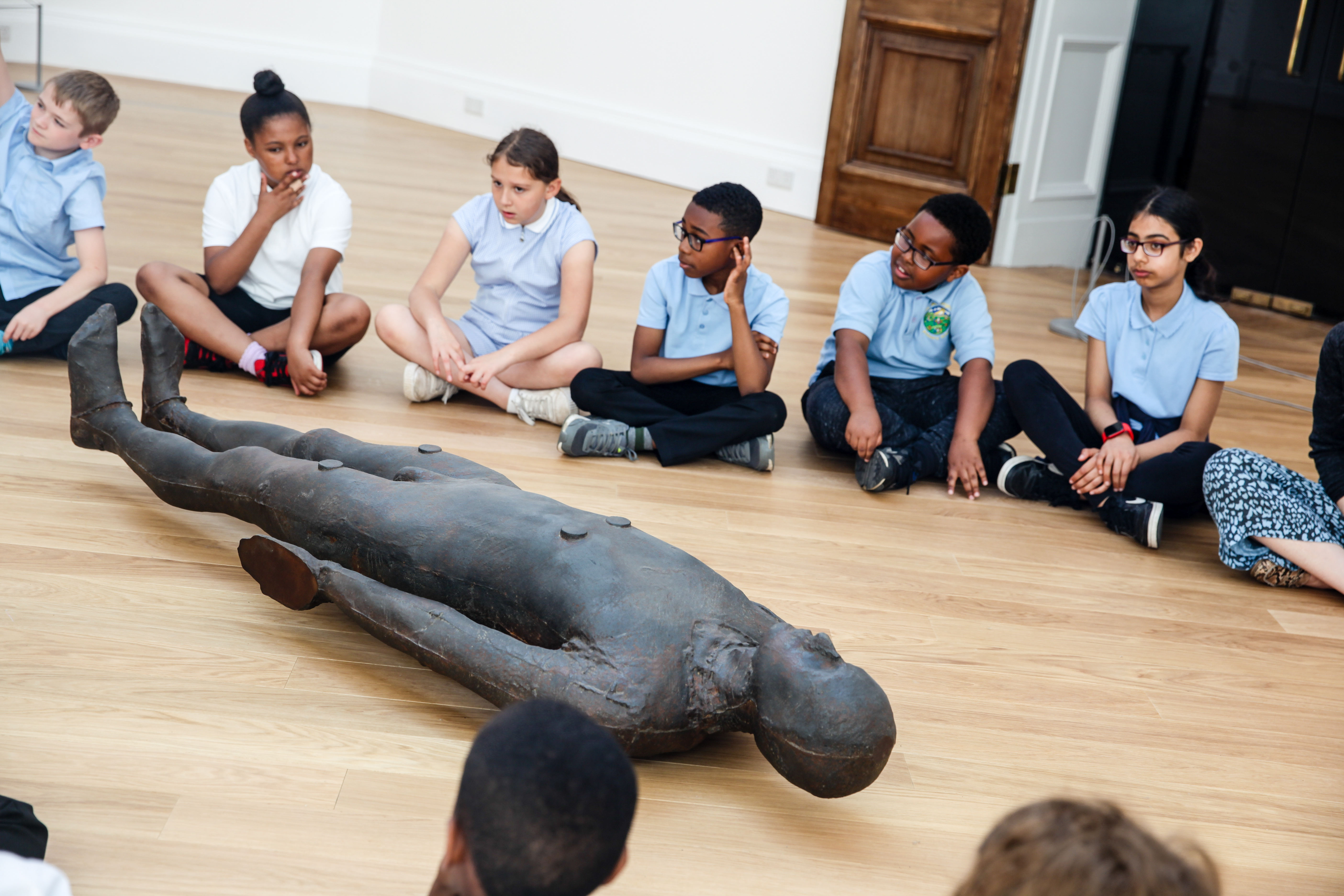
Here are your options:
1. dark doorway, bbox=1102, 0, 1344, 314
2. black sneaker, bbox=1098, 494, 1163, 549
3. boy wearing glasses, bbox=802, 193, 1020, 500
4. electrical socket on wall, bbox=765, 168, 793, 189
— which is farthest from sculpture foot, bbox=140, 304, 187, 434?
dark doorway, bbox=1102, 0, 1344, 314

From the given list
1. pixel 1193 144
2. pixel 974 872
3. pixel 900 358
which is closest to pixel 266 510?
pixel 974 872

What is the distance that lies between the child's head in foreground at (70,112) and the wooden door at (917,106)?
136 inches

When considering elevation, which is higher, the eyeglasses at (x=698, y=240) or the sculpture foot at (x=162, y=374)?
the eyeglasses at (x=698, y=240)

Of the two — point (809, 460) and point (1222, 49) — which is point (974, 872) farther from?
point (1222, 49)

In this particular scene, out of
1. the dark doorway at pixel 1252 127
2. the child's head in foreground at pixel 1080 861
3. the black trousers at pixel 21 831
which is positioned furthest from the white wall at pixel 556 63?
the child's head in foreground at pixel 1080 861

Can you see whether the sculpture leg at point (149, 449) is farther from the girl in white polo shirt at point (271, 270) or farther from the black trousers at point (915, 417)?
the black trousers at point (915, 417)

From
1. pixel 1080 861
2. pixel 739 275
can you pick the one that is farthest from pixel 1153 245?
pixel 1080 861

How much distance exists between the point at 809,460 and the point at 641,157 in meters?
3.78

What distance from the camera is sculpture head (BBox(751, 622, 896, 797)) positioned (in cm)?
142

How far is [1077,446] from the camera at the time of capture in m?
2.68

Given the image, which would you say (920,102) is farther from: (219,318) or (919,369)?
(219,318)

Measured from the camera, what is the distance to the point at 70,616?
1.75 m

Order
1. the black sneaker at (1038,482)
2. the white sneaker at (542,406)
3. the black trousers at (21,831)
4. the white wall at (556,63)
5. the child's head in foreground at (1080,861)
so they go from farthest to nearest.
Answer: the white wall at (556,63) < the white sneaker at (542,406) < the black sneaker at (1038,482) < the black trousers at (21,831) < the child's head in foreground at (1080,861)

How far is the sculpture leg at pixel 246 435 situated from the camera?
195 centimetres
